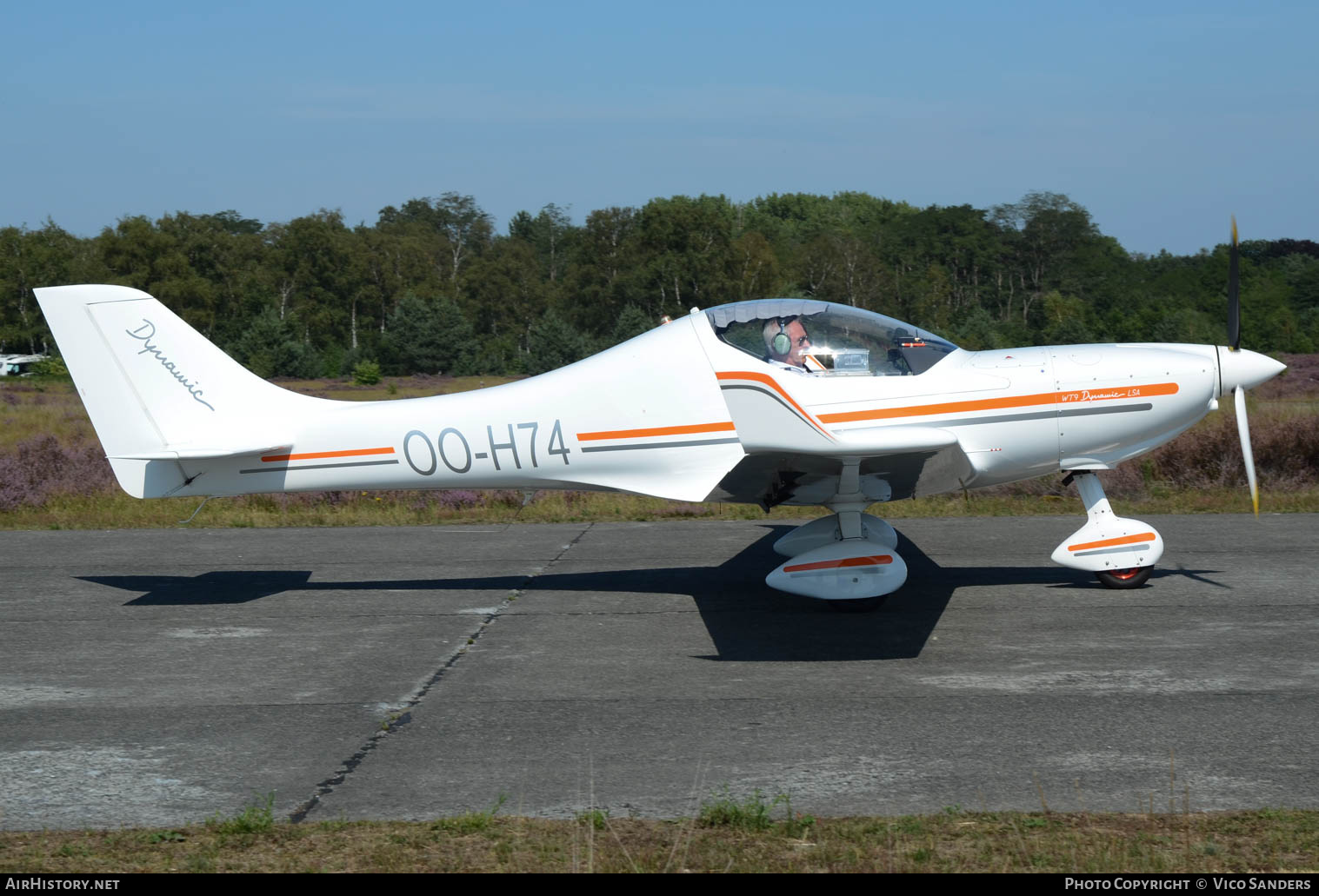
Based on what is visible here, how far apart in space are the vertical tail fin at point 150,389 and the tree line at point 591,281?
34.3m

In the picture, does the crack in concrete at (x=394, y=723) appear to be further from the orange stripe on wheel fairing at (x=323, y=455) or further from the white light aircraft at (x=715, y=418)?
the orange stripe on wheel fairing at (x=323, y=455)

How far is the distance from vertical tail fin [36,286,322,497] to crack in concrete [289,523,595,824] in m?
2.22

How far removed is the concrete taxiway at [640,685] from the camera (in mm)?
4906

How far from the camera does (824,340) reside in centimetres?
838

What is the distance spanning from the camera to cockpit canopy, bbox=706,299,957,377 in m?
8.34

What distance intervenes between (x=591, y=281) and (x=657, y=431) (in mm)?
52614

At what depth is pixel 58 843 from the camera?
4.30 m

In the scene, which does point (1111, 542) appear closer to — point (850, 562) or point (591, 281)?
point (850, 562)

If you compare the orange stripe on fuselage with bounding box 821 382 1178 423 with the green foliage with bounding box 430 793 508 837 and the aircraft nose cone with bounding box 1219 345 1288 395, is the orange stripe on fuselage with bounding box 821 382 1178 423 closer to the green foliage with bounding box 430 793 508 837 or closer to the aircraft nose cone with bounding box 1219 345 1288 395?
the aircraft nose cone with bounding box 1219 345 1288 395

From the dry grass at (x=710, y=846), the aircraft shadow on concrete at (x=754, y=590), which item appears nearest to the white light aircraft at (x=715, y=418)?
the aircraft shadow on concrete at (x=754, y=590)

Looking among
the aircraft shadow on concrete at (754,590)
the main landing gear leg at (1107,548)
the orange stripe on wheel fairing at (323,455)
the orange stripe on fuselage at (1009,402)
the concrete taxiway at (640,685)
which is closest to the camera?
the concrete taxiway at (640,685)

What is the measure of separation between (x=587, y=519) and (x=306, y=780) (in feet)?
27.8
